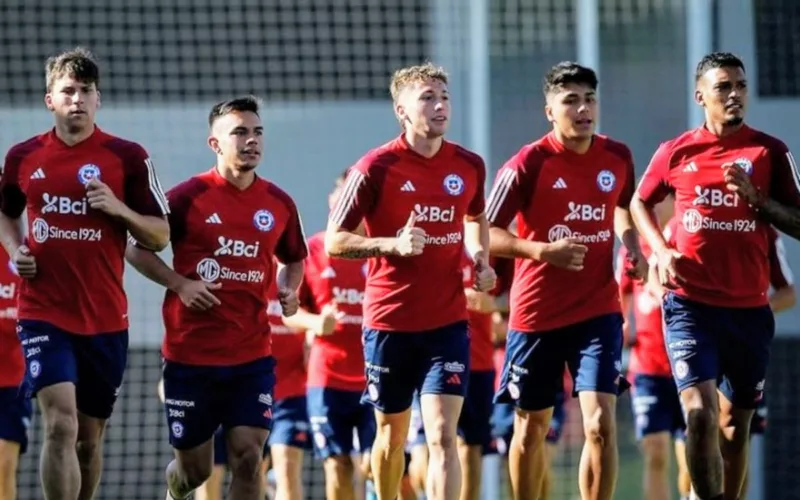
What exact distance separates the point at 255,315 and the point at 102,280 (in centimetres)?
89

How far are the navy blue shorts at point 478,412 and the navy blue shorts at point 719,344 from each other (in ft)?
8.01

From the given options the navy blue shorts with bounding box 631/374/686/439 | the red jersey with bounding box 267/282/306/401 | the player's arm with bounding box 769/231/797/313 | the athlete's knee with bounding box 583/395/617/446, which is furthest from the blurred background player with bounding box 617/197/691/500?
the athlete's knee with bounding box 583/395/617/446

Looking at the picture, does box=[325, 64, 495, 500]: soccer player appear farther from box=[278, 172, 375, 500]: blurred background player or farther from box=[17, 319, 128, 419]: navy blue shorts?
box=[278, 172, 375, 500]: blurred background player

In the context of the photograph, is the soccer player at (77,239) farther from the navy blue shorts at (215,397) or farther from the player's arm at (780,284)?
the player's arm at (780,284)

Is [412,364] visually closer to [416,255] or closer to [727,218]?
[416,255]

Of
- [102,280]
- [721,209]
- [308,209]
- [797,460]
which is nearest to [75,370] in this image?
[102,280]

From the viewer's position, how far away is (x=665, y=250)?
10.6m

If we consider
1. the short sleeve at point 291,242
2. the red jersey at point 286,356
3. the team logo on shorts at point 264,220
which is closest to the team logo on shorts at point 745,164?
the short sleeve at point 291,242

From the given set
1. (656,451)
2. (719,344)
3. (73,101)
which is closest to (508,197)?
(719,344)

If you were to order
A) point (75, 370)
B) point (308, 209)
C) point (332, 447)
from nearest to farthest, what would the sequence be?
point (75, 370), point (332, 447), point (308, 209)

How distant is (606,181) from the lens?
36.8 feet

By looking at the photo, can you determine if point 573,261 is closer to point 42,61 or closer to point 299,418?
point 299,418

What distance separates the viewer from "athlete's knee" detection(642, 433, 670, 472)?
13.4 meters

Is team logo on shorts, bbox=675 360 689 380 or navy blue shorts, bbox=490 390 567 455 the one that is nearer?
team logo on shorts, bbox=675 360 689 380
